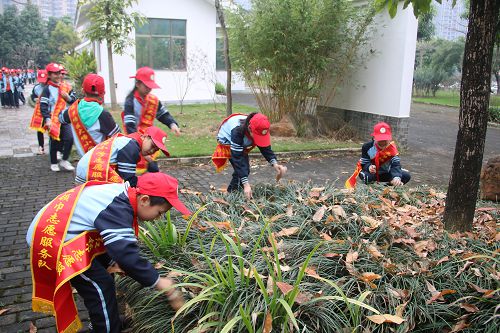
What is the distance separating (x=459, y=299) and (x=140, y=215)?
202cm

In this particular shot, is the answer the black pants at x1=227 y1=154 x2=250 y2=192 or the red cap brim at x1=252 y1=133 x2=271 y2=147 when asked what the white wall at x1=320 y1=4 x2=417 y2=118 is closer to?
the black pants at x1=227 y1=154 x2=250 y2=192

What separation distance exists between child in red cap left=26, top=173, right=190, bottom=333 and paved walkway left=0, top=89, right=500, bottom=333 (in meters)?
0.77

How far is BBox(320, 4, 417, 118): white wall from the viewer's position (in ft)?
33.8

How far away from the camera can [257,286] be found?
9.40ft

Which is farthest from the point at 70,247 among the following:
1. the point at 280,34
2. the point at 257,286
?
the point at 280,34

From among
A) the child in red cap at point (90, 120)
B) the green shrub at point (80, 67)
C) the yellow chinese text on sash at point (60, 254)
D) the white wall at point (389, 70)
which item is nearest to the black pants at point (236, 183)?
the child in red cap at point (90, 120)

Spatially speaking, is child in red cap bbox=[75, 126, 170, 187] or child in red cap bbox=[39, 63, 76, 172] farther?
child in red cap bbox=[39, 63, 76, 172]

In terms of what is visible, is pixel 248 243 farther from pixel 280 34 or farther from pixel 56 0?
pixel 56 0

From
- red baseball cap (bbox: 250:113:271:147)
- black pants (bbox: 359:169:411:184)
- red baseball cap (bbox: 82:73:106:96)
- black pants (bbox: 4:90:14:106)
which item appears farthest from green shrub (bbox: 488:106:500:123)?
black pants (bbox: 4:90:14:106)

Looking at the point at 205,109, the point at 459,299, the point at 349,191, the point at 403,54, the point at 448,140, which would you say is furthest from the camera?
the point at 205,109

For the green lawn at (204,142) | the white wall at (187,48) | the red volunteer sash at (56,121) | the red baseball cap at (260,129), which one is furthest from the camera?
the white wall at (187,48)

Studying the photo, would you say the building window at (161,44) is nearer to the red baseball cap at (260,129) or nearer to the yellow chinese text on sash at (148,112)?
the yellow chinese text on sash at (148,112)

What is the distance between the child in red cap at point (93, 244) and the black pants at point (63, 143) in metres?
5.59

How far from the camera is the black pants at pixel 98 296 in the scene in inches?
108
